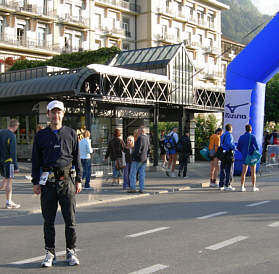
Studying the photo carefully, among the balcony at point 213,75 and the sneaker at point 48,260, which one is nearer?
the sneaker at point 48,260

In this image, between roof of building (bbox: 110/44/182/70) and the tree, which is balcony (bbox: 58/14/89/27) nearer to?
the tree

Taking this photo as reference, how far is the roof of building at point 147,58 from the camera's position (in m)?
22.0

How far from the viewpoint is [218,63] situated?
6662 cm

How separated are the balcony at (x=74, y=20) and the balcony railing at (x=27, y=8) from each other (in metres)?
1.36

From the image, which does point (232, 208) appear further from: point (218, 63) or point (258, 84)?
point (218, 63)

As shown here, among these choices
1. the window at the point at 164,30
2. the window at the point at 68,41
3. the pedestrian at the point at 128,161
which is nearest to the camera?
the pedestrian at the point at 128,161

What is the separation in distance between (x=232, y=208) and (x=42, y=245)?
451 centimetres

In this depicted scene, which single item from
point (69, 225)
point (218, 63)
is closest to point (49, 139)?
point (69, 225)

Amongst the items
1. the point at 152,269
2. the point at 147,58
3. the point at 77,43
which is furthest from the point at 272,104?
the point at 152,269

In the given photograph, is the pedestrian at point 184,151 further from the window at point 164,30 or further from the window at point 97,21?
the window at point 164,30

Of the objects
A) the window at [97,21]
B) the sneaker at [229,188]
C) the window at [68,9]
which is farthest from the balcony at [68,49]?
the sneaker at [229,188]

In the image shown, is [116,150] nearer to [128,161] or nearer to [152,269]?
[128,161]

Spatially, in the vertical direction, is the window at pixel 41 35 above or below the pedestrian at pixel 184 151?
above

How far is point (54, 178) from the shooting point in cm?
522
